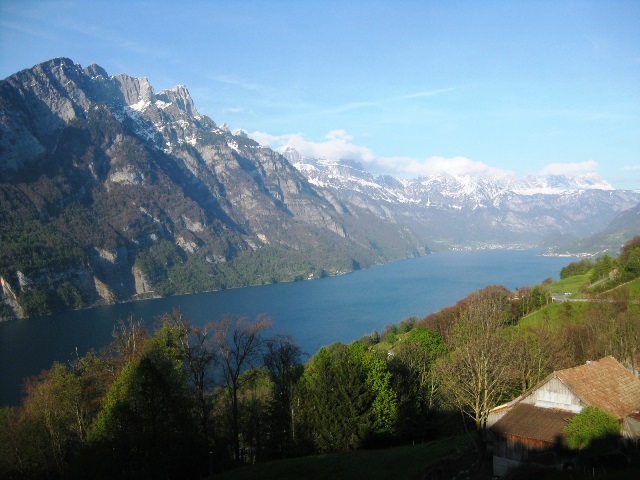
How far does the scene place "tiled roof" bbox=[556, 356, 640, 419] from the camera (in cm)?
1980

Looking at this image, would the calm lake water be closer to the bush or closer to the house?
the house

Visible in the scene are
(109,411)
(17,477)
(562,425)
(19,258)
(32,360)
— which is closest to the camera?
(562,425)

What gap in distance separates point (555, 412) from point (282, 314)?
10318 cm

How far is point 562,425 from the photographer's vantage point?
19.0m

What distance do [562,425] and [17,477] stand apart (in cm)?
2888

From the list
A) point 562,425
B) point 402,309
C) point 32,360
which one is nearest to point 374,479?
point 562,425

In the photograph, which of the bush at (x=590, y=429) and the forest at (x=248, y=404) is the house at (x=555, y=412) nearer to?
the bush at (x=590, y=429)

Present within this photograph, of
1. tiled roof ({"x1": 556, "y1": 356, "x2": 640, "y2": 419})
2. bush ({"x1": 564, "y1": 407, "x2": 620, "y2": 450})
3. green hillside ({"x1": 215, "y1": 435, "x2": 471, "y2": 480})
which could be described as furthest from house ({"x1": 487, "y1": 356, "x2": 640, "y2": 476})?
green hillside ({"x1": 215, "y1": 435, "x2": 471, "y2": 480})

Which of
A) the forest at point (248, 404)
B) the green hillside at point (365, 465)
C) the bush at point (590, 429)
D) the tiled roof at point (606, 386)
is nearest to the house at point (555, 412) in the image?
the tiled roof at point (606, 386)

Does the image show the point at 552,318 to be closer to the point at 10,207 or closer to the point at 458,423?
the point at 458,423

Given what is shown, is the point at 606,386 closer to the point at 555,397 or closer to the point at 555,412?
the point at 555,397

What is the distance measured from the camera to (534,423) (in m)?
19.7

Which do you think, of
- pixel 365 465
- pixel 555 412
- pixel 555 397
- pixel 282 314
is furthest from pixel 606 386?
pixel 282 314

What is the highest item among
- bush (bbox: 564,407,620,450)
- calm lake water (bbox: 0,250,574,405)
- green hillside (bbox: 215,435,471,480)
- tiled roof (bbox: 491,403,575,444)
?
bush (bbox: 564,407,620,450)
